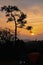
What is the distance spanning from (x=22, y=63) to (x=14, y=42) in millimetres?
16998

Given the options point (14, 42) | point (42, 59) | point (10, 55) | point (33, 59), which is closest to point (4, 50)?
point (10, 55)

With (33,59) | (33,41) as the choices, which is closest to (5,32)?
(33,41)

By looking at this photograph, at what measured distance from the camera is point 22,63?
2873cm

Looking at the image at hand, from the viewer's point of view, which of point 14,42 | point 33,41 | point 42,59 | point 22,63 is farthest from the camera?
point 33,41

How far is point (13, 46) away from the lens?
42.7 m

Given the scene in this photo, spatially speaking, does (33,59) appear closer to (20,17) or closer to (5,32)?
(20,17)

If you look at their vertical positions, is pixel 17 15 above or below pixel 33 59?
above

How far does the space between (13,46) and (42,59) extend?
31.7 feet

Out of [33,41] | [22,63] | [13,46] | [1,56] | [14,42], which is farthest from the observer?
[33,41]

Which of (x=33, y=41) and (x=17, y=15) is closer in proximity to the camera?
(x=17, y=15)

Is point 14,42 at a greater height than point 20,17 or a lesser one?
lesser

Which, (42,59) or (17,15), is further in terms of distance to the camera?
(17,15)

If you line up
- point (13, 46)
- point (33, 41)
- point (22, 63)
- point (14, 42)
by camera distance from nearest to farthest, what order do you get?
point (22, 63)
point (13, 46)
point (14, 42)
point (33, 41)

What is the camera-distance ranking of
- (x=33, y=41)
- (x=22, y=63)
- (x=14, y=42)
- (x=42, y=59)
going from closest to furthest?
(x=22, y=63)
(x=42, y=59)
(x=14, y=42)
(x=33, y=41)
